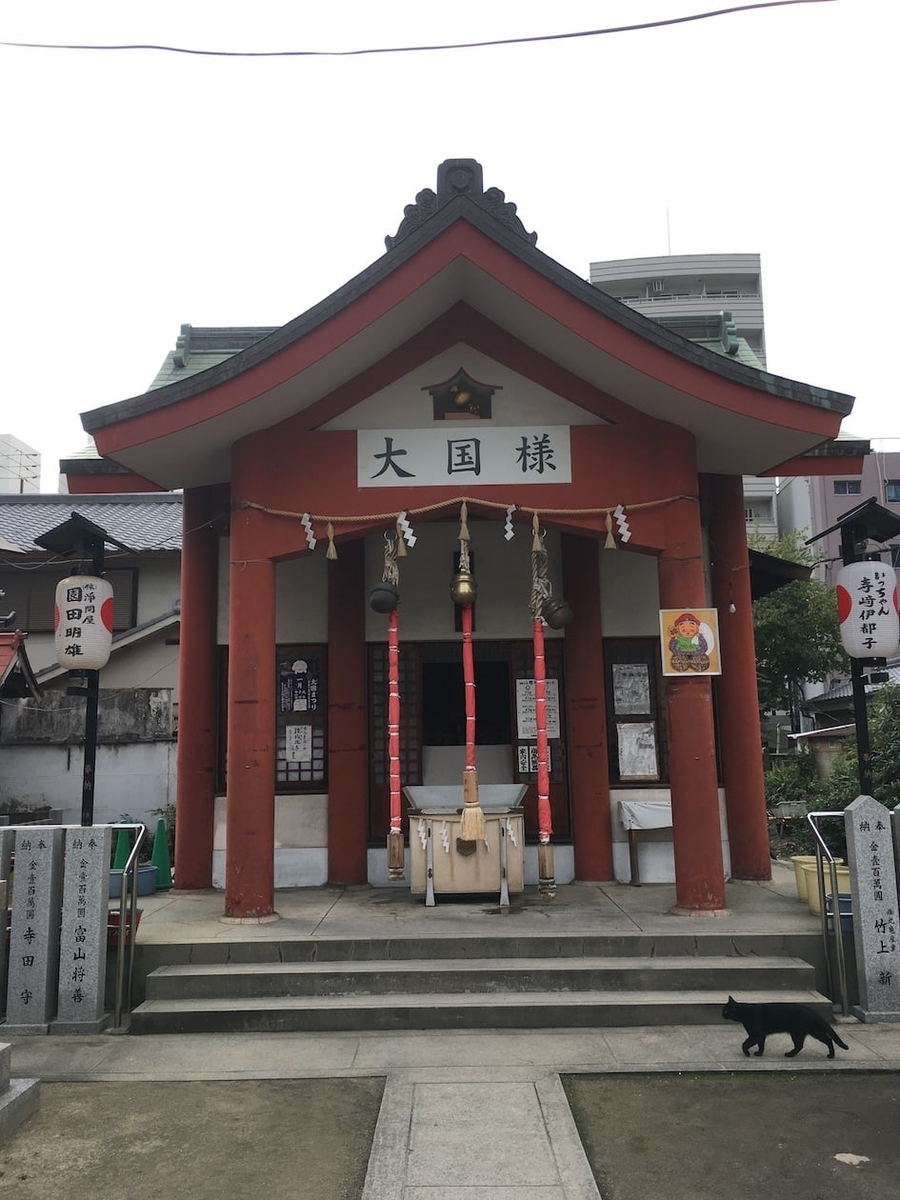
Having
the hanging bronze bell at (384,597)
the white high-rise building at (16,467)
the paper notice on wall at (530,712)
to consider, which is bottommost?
the paper notice on wall at (530,712)

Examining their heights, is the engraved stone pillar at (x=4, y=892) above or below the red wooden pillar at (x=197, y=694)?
below

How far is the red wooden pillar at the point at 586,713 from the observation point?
33.5 feet

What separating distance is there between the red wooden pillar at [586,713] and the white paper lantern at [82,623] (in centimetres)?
507

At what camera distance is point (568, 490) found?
879 cm

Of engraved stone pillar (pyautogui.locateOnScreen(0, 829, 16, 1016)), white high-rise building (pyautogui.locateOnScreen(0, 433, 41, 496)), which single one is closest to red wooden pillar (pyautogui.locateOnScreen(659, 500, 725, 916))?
engraved stone pillar (pyautogui.locateOnScreen(0, 829, 16, 1016))

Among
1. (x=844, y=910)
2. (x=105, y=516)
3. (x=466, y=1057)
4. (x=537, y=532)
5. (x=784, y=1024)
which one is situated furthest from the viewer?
(x=105, y=516)

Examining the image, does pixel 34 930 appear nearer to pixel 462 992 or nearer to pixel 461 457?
pixel 462 992

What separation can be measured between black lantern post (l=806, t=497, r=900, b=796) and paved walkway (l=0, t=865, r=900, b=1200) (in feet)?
5.06

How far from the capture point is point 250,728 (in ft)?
27.6

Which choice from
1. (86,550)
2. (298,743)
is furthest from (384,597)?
(86,550)

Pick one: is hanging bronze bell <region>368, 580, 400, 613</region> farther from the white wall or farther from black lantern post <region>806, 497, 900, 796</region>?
the white wall

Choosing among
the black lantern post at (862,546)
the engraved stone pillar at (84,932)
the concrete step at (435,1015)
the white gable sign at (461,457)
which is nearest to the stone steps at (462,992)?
the concrete step at (435,1015)

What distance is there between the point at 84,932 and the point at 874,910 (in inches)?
241

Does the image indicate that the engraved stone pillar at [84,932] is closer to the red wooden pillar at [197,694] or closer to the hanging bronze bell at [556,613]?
the red wooden pillar at [197,694]
